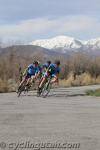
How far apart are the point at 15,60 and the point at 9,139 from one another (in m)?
47.4

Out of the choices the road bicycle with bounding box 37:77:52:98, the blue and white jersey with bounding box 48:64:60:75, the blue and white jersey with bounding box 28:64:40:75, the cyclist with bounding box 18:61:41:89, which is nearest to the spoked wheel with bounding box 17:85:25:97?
the cyclist with bounding box 18:61:41:89

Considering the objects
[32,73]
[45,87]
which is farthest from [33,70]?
[45,87]

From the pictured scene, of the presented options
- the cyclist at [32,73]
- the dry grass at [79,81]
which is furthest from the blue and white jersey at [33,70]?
the dry grass at [79,81]

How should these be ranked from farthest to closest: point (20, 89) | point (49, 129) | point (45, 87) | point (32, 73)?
point (20, 89) < point (32, 73) < point (45, 87) < point (49, 129)

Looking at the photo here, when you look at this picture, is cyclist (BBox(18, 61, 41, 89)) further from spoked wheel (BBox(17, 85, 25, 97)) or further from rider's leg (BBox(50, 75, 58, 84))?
rider's leg (BBox(50, 75, 58, 84))

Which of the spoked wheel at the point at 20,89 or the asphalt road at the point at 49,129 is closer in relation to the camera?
the asphalt road at the point at 49,129

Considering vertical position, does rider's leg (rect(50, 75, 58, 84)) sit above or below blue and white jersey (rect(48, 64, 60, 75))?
below

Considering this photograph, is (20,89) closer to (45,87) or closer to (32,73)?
(32,73)

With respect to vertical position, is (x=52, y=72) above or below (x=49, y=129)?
above

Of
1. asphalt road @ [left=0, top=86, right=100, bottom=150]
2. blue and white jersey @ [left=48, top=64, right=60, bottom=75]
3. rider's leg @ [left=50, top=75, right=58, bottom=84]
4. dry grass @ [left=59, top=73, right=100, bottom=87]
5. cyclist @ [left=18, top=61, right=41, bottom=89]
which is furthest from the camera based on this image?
dry grass @ [left=59, top=73, right=100, bottom=87]

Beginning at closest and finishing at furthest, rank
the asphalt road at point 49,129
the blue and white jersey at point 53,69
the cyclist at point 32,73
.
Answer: the asphalt road at point 49,129 < the blue and white jersey at point 53,69 < the cyclist at point 32,73

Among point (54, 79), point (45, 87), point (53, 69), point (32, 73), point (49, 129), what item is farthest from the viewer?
point (32, 73)

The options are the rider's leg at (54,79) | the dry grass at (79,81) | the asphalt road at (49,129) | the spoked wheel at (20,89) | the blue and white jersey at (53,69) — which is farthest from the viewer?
the dry grass at (79,81)

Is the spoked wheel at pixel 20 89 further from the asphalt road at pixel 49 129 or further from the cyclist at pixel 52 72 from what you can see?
the asphalt road at pixel 49 129
